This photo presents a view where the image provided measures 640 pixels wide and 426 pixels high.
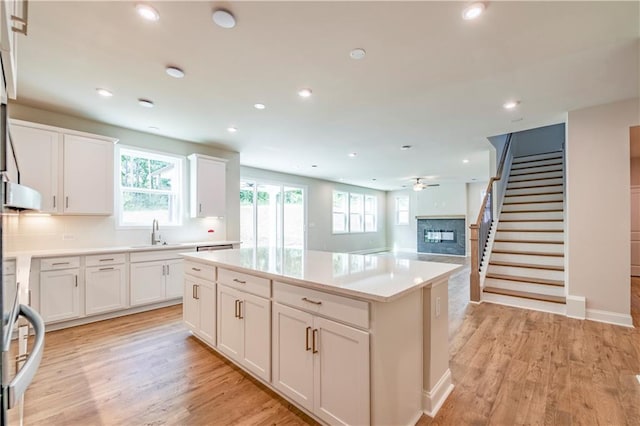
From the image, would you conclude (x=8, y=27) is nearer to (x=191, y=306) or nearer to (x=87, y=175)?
(x=191, y=306)

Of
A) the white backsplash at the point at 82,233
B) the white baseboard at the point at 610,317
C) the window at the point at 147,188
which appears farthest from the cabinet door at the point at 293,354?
the white baseboard at the point at 610,317

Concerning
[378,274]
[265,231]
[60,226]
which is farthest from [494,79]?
[265,231]

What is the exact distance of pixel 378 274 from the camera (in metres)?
1.92

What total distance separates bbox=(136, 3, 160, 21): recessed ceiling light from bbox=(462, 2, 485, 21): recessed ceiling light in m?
2.02

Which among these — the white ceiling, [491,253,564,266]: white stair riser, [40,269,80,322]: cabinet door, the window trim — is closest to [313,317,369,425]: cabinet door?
the white ceiling

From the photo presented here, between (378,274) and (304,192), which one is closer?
(378,274)

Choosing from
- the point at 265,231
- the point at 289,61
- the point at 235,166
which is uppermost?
the point at 289,61

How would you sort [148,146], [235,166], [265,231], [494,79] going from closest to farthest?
1. [494,79]
2. [148,146]
3. [235,166]
4. [265,231]

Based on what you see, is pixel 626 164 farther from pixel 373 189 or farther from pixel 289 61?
pixel 373 189

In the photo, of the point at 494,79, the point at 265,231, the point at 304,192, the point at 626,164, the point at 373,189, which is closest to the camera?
the point at 494,79

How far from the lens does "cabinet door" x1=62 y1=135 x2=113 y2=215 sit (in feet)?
11.7

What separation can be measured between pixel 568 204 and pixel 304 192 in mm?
6409

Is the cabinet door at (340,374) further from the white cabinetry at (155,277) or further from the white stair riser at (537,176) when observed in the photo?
the white stair riser at (537,176)

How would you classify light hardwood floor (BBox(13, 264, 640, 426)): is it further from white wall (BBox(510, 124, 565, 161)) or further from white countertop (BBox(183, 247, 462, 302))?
white wall (BBox(510, 124, 565, 161))
